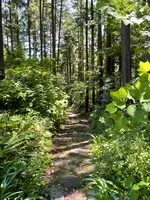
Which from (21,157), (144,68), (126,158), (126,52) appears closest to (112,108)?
(144,68)

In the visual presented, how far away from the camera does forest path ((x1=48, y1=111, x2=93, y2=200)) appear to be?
324 cm

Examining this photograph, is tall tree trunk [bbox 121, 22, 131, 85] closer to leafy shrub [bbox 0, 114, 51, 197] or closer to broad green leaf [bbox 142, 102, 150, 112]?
leafy shrub [bbox 0, 114, 51, 197]

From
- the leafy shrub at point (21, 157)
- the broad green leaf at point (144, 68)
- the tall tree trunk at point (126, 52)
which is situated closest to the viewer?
the broad green leaf at point (144, 68)

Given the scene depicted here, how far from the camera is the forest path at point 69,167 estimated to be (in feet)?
10.6

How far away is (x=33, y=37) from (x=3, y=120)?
1910 centimetres

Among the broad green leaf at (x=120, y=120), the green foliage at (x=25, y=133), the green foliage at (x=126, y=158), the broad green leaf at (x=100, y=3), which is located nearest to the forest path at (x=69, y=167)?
the green foliage at (x=25, y=133)

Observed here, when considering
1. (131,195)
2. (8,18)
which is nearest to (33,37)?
(8,18)

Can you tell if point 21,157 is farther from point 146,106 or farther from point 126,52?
point 126,52

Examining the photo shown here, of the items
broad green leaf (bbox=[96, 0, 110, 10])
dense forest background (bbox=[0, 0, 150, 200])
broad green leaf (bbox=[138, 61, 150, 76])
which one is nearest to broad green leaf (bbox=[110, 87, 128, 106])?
dense forest background (bbox=[0, 0, 150, 200])

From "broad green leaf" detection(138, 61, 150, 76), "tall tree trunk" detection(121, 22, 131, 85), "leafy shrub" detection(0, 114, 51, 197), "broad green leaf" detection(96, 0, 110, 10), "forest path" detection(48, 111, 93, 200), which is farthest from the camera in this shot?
"tall tree trunk" detection(121, 22, 131, 85)

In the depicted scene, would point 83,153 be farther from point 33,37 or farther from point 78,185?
point 33,37

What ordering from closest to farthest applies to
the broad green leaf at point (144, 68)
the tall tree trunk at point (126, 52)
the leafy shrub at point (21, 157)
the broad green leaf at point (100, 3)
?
the broad green leaf at point (100, 3), the broad green leaf at point (144, 68), the leafy shrub at point (21, 157), the tall tree trunk at point (126, 52)

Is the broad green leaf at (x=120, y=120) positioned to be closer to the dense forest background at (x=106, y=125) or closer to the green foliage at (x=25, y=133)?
the dense forest background at (x=106, y=125)

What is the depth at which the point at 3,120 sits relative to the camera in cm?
469
